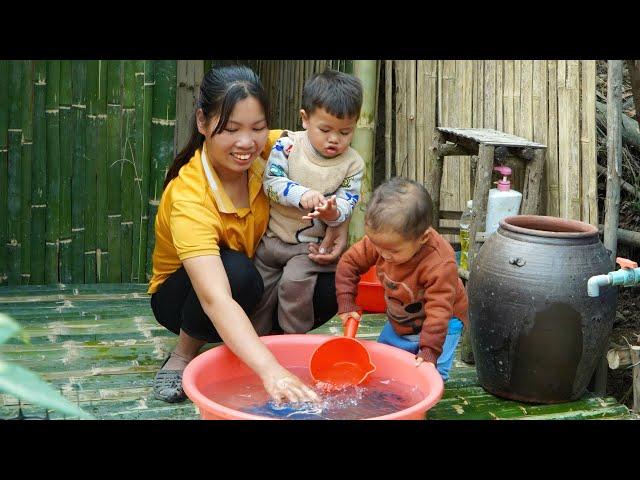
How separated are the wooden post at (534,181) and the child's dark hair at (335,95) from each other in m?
1.42

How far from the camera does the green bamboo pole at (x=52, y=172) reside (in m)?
4.67

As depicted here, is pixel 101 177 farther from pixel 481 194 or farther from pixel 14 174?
pixel 481 194

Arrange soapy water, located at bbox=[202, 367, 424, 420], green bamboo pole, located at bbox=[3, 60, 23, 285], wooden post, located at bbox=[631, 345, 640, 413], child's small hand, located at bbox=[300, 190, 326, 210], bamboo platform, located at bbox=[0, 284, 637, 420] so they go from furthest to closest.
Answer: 1. green bamboo pole, located at bbox=[3, 60, 23, 285]
2. wooden post, located at bbox=[631, 345, 640, 413]
3. bamboo platform, located at bbox=[0, 284, 637, 420]
4. child's small hand, located at bbox=[300, 190, 326, 210]
5. soapy water, located at bbox=[202, 367, 424, 420]

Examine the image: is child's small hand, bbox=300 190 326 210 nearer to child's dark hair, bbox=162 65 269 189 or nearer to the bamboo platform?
child's dark hair, bbox=162 65 269 189

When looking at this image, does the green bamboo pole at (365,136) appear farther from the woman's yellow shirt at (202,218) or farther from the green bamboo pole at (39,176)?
the green bamboo pole at (39,176)

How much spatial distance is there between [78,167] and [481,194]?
224 centimetres

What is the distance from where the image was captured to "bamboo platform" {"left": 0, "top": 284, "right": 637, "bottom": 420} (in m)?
3.24

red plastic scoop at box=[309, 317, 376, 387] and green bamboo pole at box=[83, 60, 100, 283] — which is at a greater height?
green bamboo pole at box=[83, 60, 100, 283]

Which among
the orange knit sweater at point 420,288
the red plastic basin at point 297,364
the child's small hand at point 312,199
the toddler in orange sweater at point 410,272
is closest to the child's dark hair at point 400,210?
the toddler in orange sweater at point 410,272

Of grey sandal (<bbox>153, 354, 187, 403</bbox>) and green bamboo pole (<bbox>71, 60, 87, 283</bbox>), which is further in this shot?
green bamboo pole (<bbox>71, 60, 87, 283</bbox>)

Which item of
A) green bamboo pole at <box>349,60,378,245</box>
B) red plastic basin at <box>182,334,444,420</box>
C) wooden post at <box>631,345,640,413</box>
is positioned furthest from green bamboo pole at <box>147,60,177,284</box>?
wooden post at <box>631,345,640,413</box>

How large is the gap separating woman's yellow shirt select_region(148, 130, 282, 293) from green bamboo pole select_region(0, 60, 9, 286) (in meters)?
1.70
